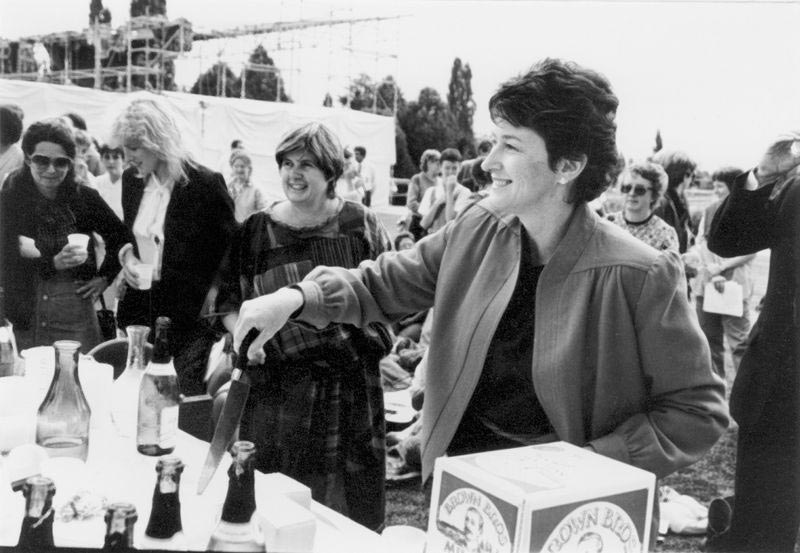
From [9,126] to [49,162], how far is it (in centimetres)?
14

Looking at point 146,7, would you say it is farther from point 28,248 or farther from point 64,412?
point 64,412

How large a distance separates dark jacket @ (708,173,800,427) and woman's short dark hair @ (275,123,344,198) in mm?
906

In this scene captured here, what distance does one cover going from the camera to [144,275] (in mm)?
2086

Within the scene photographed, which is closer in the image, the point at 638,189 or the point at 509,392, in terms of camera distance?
the point at 509,392

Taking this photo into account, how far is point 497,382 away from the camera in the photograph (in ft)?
3.44

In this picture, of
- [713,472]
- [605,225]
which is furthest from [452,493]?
[713,472]

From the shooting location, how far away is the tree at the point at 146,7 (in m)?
1.45

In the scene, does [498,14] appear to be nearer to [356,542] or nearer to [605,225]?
[605,225]

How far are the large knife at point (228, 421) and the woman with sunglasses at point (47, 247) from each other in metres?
0.86

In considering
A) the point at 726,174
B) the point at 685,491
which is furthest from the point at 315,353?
the point at 685,491

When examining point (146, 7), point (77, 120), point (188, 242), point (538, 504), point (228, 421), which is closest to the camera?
point (538, 504)

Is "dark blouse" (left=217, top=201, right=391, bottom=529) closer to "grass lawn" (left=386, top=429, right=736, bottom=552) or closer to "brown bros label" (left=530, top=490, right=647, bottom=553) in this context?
"grass lawn" (left=386, top=429, right=736, bottom=552)

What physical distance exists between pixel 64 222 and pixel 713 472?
92.1 inches

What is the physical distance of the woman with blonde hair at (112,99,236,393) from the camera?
2.03 metres
